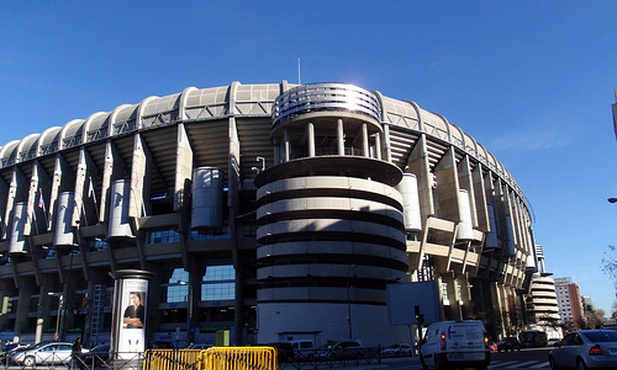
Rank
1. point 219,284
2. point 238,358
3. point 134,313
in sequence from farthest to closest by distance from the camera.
Result: 1. point 219,284
2. point 134,313
3. point 238,358

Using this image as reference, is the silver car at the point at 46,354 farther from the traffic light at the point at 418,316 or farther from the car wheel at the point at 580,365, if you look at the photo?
the car wheel at the point at 580,365

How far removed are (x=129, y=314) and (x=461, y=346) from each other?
16.2 m

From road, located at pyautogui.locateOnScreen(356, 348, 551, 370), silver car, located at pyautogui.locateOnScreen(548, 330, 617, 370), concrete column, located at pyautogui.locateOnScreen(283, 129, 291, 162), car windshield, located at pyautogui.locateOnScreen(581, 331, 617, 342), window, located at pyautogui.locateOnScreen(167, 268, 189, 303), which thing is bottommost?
road, located at pyautogui.locateOnScreen(356, 348, 551, 370)

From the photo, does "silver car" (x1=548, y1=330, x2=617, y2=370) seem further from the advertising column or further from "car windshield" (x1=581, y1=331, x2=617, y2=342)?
the advertising column

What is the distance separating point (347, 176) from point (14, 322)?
197 ft

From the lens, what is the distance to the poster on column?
2339cm

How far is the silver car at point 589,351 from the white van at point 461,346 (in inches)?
98.3

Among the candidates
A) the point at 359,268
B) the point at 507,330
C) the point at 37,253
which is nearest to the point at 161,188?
the point at 37,253

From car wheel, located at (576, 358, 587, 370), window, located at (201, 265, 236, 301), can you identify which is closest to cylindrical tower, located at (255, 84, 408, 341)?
window, located at (201, 265, 236, 301)

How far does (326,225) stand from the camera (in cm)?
5350

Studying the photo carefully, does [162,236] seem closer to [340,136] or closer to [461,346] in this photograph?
A: [340,136]

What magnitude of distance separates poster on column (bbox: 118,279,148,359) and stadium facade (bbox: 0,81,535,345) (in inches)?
1075

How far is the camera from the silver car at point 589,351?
13.5 m

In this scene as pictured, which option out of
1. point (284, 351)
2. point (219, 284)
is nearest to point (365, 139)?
point (219, 284)
